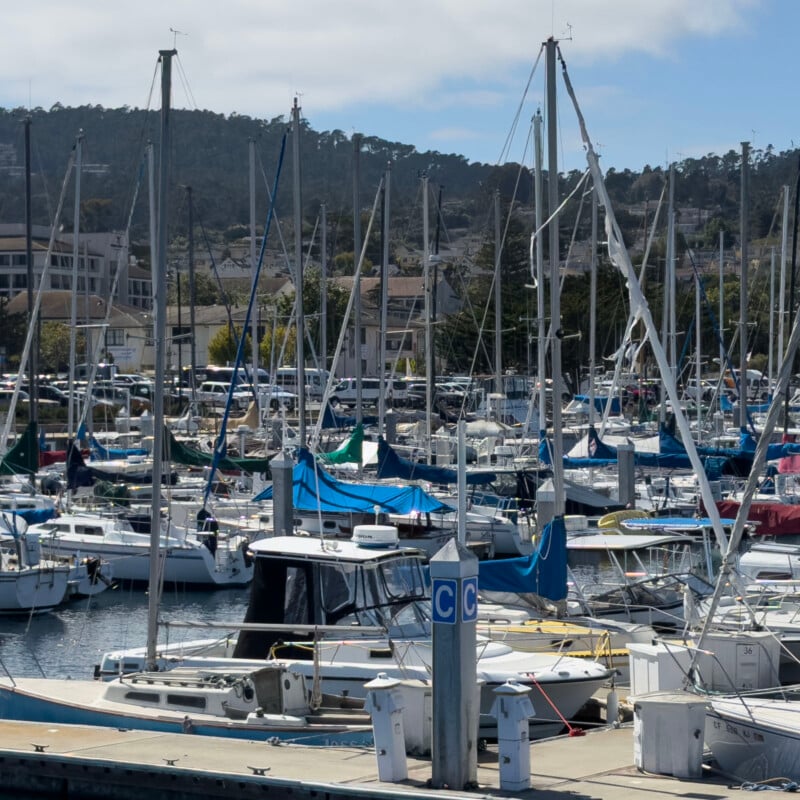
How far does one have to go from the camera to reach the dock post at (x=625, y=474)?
39219 mm

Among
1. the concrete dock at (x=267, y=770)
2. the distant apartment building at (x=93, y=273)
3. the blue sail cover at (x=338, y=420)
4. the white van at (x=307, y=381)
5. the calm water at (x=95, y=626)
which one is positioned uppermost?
the distant apartment building at (x=93, y=273)

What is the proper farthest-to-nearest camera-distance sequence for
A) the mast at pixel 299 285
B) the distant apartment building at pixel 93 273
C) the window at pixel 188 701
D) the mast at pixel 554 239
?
the distant apartment building at pixel 93 273 → the mast at pixel 299 285 → the mast at pixel 554 239 → the window at pixel 188 701

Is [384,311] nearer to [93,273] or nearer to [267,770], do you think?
[267,770]

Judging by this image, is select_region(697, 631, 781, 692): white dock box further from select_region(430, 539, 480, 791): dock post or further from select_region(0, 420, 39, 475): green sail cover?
select_region(0, 420, 39, 475): green sail cover

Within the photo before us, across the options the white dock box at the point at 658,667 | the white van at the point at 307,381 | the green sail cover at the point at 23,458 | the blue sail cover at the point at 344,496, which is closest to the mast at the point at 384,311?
the blue sail cover at the point at 344,496

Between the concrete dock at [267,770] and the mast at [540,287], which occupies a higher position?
the mast at [540,287]

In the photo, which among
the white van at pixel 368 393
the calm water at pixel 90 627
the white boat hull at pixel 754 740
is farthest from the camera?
the white van at pixel 368 393

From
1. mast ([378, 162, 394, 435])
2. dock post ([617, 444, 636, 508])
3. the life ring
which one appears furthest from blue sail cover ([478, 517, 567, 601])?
mast ([378, 162, 394, 435])

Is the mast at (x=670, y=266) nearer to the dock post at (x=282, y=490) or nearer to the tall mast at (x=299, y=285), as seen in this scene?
the tall mast at (x=299, y=285)

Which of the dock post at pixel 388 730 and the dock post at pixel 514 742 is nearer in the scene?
the dock post at pixel 514 742

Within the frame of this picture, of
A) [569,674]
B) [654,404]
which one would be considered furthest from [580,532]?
[654,404]

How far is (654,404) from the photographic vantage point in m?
74.0

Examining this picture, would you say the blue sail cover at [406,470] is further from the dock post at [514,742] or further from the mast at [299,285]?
the dock post at [514,742]

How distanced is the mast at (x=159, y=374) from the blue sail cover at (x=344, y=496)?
8619mm
